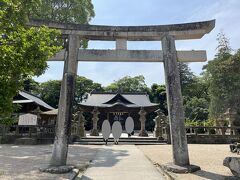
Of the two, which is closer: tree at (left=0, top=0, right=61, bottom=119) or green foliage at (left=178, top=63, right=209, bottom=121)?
tree at (left=0, top=0, right=61, bottom=119)

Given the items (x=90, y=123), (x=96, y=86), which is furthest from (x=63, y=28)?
(x=96, y=86)

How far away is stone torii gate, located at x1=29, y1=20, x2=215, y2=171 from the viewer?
707 cm

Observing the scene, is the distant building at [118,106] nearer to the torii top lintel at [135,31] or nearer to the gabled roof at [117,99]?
the gabled roof at [117,99]

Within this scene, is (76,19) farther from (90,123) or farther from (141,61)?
(90,123)

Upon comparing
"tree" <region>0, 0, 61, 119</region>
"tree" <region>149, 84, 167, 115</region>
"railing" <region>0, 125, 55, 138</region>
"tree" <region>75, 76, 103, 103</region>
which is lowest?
"railing" <region>0, 125, 55, 138</region>

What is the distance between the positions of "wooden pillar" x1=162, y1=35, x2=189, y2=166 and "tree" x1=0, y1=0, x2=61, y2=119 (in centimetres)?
421

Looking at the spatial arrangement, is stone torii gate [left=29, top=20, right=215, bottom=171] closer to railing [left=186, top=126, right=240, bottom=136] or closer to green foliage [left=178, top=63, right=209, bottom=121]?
railing [left=186, top=126, right=240, bottom=136]

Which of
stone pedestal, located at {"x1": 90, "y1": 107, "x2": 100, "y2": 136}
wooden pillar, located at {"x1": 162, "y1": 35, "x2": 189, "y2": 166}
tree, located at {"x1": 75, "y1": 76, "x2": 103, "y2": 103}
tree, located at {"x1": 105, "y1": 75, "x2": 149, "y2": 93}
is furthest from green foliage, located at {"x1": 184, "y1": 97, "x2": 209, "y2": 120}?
wooden pillar, located at {"x1": 162, "y1": 35, "x2": 189, "y2": 166}

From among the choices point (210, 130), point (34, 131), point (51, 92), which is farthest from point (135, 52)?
point (51, 92)

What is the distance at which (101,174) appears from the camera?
6344mm

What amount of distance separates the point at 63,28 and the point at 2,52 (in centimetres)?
354

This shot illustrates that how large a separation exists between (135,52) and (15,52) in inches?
167

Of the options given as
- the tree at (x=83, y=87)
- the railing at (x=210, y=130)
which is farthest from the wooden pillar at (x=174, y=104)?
the tree at (x=83, y=87)

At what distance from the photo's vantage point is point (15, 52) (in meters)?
4.54
